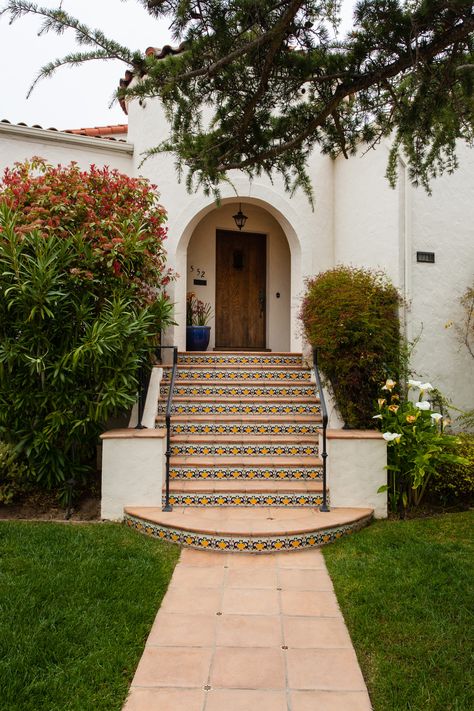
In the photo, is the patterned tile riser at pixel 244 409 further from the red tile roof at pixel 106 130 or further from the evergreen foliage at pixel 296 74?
the red tile roof at pixel 106 130

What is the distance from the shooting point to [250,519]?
15.7 feet

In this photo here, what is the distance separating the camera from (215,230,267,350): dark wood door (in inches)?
387

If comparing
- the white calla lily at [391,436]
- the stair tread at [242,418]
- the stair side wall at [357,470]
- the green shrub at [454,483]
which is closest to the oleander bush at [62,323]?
the stair tread at [242,418]

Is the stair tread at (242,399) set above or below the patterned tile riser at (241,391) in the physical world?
below

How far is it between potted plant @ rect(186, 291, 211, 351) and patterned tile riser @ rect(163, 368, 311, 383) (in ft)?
Result: 4.44

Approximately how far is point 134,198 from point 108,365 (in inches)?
97.0

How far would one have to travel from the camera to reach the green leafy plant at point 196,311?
875 centimetres

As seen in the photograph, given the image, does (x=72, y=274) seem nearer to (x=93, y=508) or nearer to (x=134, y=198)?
(x=134, y=198)

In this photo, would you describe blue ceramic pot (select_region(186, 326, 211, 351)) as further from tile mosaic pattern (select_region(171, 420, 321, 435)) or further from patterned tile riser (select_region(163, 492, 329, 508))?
patterned tile riser (select_region(163, 492, 329, 508))

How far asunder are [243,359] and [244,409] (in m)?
1.28

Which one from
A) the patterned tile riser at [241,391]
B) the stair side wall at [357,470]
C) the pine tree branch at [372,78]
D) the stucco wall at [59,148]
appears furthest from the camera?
the stucco wall at [59,148]

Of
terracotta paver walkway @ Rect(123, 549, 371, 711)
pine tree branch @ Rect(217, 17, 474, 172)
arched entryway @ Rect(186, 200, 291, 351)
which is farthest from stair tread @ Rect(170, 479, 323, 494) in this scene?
arched entryway @ Rect(186, 200, 291, 351)

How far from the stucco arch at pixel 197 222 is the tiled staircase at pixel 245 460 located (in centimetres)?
78

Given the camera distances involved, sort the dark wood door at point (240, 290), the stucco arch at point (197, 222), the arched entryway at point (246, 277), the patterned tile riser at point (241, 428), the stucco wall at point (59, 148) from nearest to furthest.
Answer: the patterned tile riser at point (241, 428) → the stucco wall at point (59, 148) → the stucco arch at point (197, 222) → the arched entryway at point (246, 277) → the dark wood door at point (240, 290)
